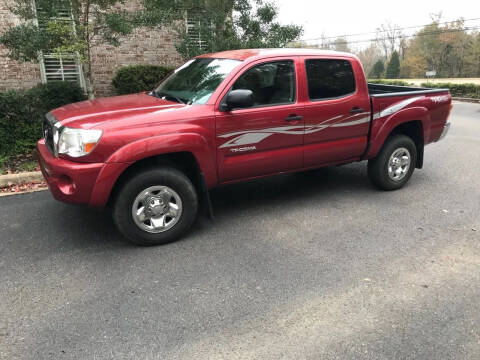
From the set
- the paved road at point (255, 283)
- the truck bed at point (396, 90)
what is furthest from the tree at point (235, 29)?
the paved road at point (255, 283)

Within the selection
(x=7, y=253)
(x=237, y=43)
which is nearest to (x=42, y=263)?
(x=7, y=253)

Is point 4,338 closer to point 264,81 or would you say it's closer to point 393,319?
point 393,319

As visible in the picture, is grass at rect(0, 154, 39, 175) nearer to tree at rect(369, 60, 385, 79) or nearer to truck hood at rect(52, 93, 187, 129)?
truck hood at rect(52, 93, 187, 129)

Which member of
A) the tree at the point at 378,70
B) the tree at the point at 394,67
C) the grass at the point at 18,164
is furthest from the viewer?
the tree at the point at 378,70

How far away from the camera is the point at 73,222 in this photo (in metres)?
4.79

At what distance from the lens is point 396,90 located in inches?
250

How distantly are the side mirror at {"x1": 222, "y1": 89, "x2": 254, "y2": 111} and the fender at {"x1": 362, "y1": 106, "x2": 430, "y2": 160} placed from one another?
205cm

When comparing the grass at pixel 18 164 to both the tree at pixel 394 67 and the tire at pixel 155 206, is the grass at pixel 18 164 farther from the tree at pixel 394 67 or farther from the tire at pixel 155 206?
the tree at pixel 394 67

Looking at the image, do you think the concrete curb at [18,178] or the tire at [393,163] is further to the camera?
the concrete curb at [18,178]

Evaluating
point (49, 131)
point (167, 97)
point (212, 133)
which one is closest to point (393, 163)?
point (212, 133)

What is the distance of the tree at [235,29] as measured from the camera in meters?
10.4

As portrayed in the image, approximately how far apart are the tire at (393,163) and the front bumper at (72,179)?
3720mm

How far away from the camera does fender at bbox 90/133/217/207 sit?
12.6 feet

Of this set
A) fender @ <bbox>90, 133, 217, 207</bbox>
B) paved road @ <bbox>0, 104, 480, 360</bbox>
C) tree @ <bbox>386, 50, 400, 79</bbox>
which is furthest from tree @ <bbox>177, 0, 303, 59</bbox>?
tree @ <bbox>386, 50, 400, 79</bbox>
